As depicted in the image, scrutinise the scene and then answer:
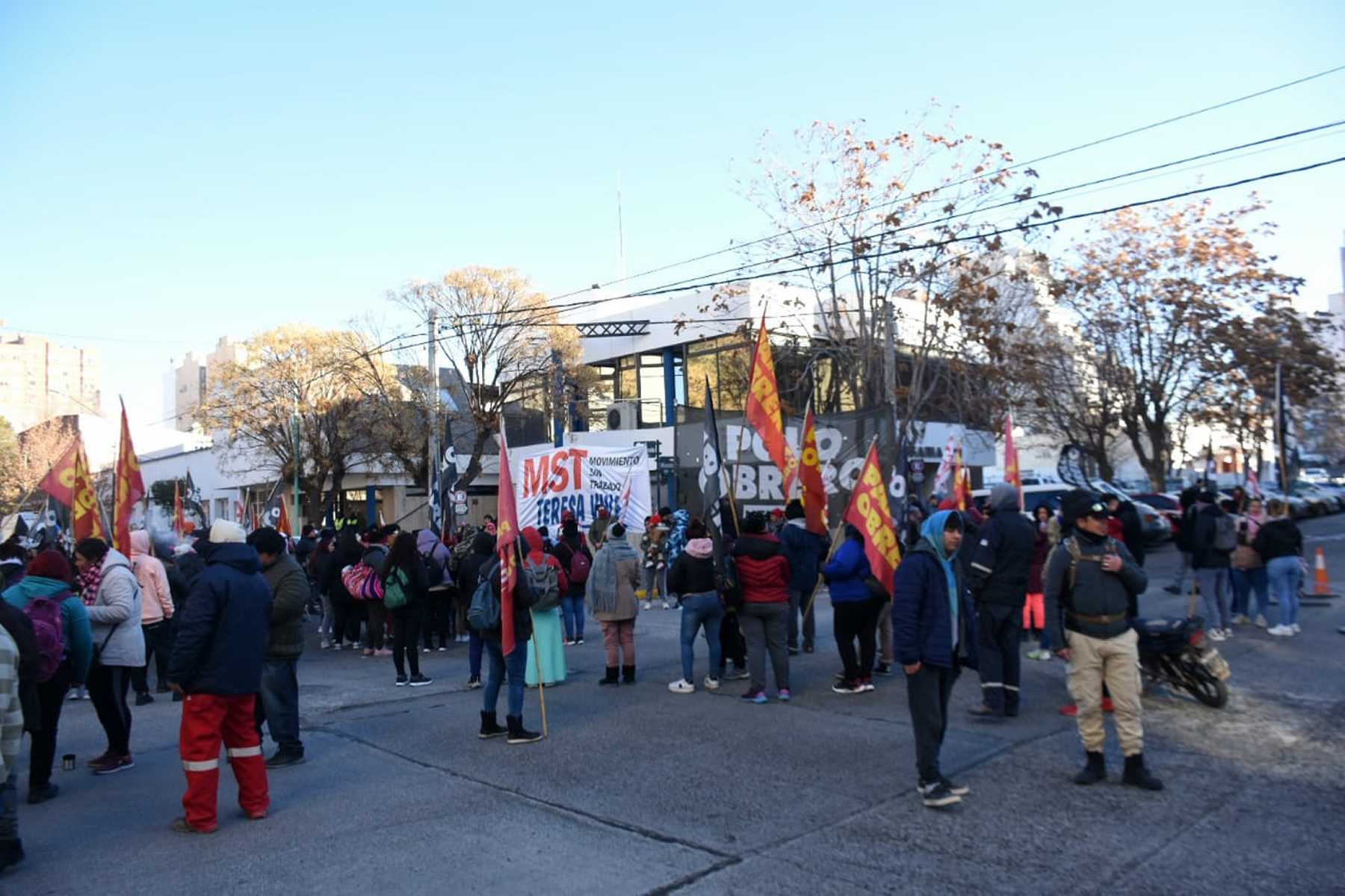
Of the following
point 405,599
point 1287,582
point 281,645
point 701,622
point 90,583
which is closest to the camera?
point 281,645

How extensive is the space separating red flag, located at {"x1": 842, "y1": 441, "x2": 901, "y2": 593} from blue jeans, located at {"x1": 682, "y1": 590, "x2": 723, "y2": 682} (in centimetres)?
158

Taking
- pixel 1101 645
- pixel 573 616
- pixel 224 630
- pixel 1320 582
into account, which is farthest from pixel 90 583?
pixel 1320 582

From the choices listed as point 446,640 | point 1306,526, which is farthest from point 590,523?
point 1306,526

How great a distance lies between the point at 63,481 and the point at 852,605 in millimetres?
11884

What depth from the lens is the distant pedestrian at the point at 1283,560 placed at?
12.1 m

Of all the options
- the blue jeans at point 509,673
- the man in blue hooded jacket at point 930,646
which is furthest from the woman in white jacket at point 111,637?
the man in blue hooded jacket at point 930,646

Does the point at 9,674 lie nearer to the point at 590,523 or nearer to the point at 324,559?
the point at 324,559

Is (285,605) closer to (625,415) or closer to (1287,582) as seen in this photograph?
(1287,582)

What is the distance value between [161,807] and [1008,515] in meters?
6.69

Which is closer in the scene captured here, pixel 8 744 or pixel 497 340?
pixel 8 744

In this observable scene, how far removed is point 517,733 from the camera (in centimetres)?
812

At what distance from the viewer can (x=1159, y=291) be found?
28.0 metres

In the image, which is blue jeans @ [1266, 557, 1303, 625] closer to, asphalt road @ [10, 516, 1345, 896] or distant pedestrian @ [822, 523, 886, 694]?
asphalt road @ [10, 516, 1345, 896]

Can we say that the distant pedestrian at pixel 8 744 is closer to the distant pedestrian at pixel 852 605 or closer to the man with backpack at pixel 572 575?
the distant pedestrian at pixel 852 605
